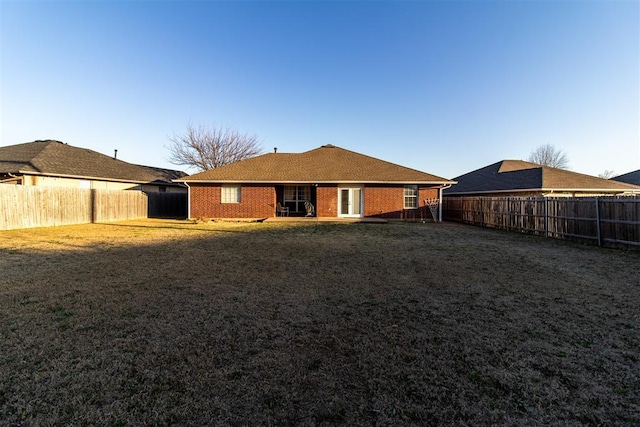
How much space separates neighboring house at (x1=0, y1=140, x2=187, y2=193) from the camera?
51.8 feet

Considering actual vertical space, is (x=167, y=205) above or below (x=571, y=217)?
above

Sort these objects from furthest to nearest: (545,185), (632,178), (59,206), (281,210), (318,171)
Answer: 1. (632,178)
2. (281,210)
3. (318,171)
4. (545,185)
5. (59,206)

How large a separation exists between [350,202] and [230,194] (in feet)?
23.7

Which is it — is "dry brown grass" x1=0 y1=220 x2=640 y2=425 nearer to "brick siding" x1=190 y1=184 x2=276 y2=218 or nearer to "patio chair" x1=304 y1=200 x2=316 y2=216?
"brick siding" x1=190 y1=184 x2=276 y2=218

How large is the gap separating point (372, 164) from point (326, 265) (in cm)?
1436

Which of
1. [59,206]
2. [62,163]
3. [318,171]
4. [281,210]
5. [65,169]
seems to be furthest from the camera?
[281,210]

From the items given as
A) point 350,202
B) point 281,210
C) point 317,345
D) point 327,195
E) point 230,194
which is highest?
point 230,194

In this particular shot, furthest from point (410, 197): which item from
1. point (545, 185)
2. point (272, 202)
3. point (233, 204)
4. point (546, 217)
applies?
point (233, 204)

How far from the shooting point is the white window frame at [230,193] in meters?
18.3

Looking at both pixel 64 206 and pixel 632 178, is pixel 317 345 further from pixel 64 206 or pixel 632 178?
pixel 632 178

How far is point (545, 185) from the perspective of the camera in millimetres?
17719

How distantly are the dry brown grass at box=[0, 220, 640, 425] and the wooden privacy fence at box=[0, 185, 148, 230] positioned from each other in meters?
9.12

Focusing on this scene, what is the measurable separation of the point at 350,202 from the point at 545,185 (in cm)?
1129

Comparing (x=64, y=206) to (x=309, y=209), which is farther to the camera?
(x=309, y=209)
